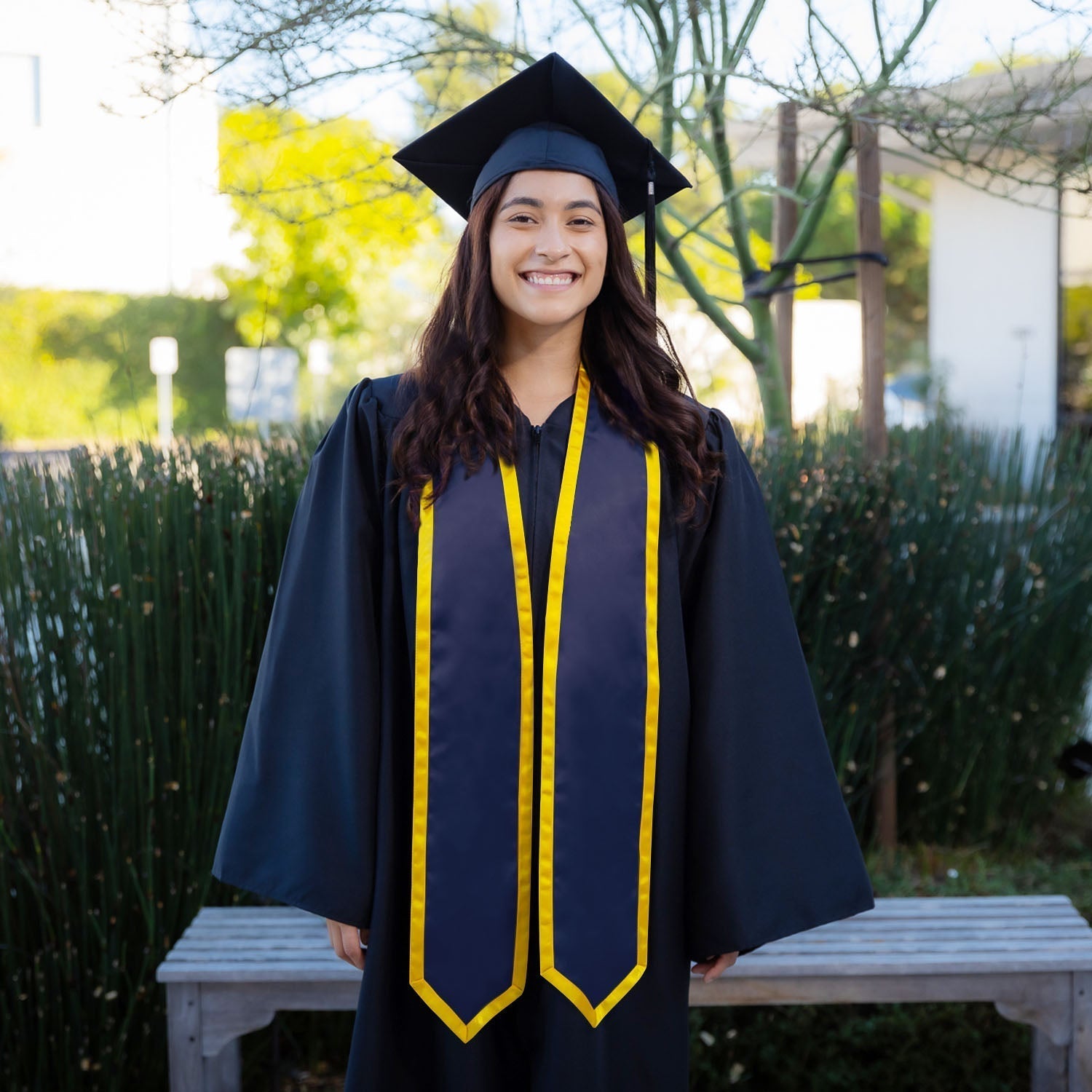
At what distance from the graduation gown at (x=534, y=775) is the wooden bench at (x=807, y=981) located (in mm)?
479

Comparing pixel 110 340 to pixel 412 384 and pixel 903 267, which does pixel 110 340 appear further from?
pixel 903 267

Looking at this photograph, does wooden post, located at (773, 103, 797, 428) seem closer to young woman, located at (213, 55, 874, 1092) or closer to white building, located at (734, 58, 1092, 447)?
young woman, located at (213, 55, 874, 1092)

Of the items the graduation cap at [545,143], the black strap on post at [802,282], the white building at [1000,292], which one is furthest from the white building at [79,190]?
the graduation cap at [545,143]

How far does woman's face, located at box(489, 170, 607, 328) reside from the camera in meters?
1.66

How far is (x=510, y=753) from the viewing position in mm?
1628

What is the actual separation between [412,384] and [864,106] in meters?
1.44

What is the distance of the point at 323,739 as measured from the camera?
5.41 feet

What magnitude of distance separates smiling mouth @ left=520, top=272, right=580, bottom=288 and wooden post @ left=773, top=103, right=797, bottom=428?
173 centimetres

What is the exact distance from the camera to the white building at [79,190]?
45.8ft

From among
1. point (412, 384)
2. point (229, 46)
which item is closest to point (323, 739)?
point (412, 384)

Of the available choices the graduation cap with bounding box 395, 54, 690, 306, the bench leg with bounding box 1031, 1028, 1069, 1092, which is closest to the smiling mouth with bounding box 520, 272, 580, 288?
the graduation cap with bounding box 395, 54, 690, 306

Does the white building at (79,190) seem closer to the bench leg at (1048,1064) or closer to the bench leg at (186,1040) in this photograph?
the bench leg at (186,1040)

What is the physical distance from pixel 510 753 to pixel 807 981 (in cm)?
91

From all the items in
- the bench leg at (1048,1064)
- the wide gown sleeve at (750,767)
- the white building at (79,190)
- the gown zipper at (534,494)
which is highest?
the white building at (79,190)
